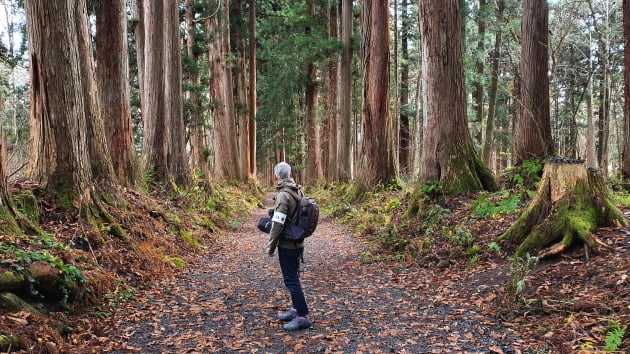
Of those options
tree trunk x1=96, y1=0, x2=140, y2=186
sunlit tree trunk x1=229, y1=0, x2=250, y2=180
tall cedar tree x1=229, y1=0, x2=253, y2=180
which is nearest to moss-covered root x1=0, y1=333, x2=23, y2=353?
tree trunk x1=96, y1=0, x2=140, y2=186

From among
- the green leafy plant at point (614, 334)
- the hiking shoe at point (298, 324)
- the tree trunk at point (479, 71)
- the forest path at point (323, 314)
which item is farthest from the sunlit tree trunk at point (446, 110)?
the tree trunk at point (479, 71)

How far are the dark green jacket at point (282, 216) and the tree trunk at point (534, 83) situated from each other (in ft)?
21.6

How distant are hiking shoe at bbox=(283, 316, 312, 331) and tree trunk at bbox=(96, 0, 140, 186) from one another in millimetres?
6574

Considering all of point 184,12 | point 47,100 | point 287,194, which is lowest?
point 287,194

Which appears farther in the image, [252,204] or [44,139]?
[252,204]

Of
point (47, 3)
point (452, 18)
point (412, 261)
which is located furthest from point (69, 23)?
point (452, 18)

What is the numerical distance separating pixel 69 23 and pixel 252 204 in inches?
549

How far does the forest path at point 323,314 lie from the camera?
167 inches

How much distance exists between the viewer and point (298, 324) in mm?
4676

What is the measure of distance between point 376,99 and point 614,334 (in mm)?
11435

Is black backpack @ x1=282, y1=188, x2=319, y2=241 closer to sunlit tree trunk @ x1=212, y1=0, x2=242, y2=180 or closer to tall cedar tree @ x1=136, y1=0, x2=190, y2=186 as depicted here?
tall cedar tree @ x1=136, y1=0, x2=190, y2=186

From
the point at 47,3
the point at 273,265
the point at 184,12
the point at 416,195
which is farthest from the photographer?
the point at 184,12

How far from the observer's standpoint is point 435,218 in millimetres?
8203

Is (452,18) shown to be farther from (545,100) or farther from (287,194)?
(287,194)
